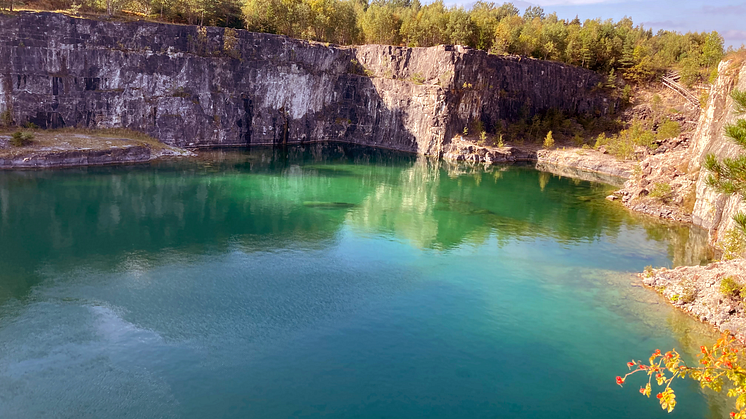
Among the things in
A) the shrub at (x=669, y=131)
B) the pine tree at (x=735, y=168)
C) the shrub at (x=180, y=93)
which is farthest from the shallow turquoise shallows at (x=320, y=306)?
the shrub at (x=669, y=131)

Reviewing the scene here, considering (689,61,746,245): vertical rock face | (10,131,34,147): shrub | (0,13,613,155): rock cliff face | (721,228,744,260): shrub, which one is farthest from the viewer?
(0,13,613,155): rock cliff face

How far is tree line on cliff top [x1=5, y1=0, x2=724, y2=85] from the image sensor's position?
59656 millimetres

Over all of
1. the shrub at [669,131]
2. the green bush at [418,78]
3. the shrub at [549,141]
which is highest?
the green bush at [418,78]

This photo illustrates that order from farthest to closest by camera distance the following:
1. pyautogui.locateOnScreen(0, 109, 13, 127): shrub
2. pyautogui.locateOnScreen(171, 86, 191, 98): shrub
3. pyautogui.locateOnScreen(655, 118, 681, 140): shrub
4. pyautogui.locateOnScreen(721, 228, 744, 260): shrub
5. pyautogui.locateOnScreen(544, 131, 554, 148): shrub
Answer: pyautogui.locateOnScreen(544, 131, 554, 148): shrub → pyautogui.locateOnScreen(655, 118, 681, 140): shrub → pyautogui.locateOnScreen(171, 86, 191, 98): shrub → pyautogui.locateOnScreen(0, 109, 13, 127): shrub → pyautogui.locateOnScreen(721, 228, 744, 260): shrub

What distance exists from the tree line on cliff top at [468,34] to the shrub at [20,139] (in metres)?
20.5

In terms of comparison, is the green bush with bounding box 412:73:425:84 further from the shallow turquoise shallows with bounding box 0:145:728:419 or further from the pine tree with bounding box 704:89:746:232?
the pine tree with bounding box 704:89:746:232

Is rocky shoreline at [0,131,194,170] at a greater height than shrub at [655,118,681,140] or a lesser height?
lesser

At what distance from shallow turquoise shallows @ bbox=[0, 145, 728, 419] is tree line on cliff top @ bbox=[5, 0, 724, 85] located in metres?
31.8

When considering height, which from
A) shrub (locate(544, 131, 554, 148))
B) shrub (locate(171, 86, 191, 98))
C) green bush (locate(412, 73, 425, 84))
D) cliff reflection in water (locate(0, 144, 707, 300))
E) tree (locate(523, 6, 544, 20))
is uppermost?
tree (locate(523, 6, 544, 20))

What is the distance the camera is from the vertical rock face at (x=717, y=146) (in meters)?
26.4

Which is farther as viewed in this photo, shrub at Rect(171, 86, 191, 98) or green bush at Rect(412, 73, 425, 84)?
green bush at Rect(412, 73, 425, 84)

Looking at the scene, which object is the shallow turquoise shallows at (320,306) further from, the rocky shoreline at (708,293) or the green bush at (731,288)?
the green bush at (731,288)

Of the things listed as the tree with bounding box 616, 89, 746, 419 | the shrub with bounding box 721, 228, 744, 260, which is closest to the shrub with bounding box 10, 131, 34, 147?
the tree with bounding box 616, 89, 746, 419

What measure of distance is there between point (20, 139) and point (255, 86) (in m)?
22.9
